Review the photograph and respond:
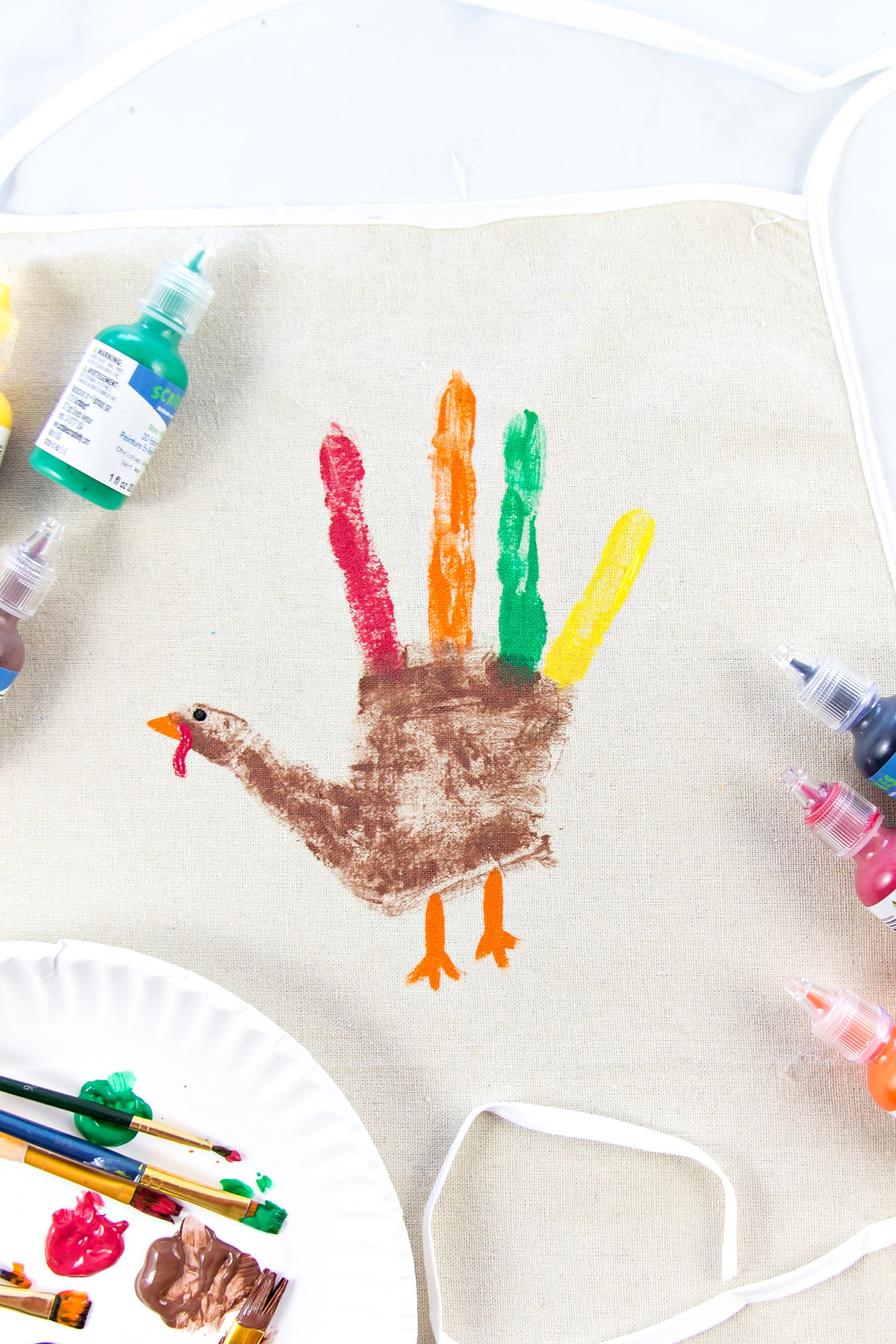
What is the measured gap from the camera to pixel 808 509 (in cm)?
59

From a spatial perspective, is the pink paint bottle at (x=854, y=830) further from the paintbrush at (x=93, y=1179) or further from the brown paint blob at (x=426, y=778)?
the paintbrush at (x=93, y=1179)

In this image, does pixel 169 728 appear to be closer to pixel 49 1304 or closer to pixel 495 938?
pixel 495 938

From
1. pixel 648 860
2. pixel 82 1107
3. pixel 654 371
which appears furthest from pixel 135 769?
pixel 654 371

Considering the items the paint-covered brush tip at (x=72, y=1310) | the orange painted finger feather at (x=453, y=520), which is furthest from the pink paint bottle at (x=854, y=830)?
the paint-covered brush tip at (x=72, y=1310)

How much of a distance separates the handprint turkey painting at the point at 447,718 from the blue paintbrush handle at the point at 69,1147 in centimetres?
24

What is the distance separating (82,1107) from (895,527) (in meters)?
0.75

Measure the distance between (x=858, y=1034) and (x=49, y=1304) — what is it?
612mm

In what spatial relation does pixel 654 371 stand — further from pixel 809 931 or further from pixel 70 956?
pixel 70 956

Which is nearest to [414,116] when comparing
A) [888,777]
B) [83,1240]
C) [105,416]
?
[105,416]

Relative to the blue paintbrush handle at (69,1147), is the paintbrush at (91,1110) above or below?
above

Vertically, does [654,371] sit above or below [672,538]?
above

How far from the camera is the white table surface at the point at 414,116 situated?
23.4 inches

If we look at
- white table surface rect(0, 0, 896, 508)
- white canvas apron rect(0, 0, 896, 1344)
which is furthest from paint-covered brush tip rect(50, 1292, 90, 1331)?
white table surface rect(0, 0, 896, 508)

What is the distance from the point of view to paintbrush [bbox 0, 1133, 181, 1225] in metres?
0.53
